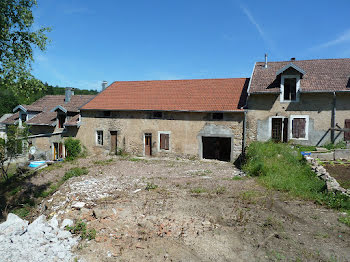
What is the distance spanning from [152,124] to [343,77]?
12744 mm

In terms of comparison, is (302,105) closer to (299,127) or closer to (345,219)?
(299,127)

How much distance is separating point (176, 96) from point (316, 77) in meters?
9.48

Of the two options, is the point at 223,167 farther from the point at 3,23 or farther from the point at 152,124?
the point at 3,23

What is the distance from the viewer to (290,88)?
1617cm

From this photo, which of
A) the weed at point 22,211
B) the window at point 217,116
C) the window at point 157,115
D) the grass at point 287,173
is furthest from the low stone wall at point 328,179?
the weed at point 22,211

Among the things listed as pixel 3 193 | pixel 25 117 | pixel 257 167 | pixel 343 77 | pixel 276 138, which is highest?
pixel 343 77

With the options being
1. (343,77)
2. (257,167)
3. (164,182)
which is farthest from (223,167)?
(343,77)

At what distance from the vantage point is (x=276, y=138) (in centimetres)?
1641

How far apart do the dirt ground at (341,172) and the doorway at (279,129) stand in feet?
12.6

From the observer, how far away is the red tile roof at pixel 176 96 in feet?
57.9

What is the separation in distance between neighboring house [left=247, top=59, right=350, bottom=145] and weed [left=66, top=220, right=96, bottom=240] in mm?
12387

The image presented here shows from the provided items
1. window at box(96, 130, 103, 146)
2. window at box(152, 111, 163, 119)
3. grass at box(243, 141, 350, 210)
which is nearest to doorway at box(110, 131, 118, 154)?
window at box(96, 130, 103, 146)

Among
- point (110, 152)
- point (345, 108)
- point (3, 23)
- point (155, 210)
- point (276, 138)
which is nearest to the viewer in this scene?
point (155, 210)

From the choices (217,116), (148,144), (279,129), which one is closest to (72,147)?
(148,144)
